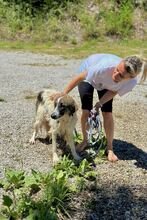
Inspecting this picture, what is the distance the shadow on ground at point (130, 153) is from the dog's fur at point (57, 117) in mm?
742

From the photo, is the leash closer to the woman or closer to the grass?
the woman

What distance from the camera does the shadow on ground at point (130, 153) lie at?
612 cm

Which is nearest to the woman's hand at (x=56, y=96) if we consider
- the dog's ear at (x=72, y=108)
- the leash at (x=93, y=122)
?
the dog's ear at (x=72, y=108)

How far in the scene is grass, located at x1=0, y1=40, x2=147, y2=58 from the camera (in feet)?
47.6

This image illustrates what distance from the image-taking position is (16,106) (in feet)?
28.1

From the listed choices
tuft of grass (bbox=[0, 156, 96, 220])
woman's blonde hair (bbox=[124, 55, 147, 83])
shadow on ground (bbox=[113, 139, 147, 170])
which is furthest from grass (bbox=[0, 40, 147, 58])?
tuft of grass (bbox=[0, 156, 96, 220])

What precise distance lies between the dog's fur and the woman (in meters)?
0.20

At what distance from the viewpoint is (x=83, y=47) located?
50.1ft

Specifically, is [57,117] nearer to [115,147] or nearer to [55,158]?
[55,158]

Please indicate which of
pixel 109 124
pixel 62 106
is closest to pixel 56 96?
pixel 62 106

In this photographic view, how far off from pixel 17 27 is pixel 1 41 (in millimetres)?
1016

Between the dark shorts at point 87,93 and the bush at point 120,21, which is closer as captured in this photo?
the dark shorts at point 87,93

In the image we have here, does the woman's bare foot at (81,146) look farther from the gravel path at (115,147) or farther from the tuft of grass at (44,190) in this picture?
the tuft of grass at (44,190)

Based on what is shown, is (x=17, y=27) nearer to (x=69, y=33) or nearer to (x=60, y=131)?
(x=69, y=33)
